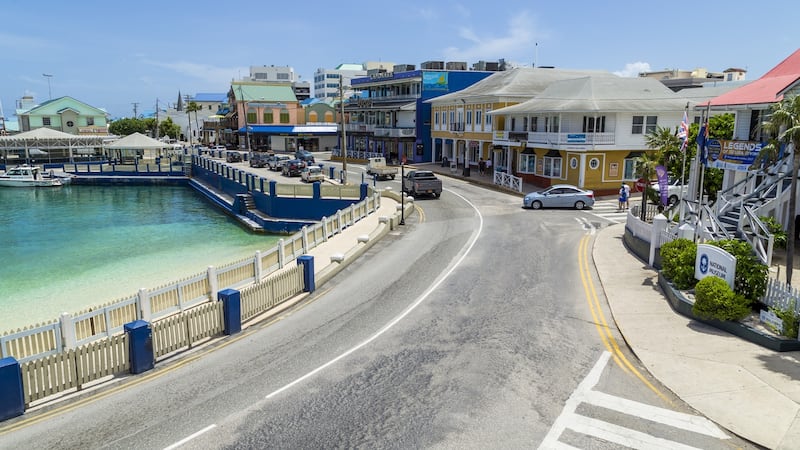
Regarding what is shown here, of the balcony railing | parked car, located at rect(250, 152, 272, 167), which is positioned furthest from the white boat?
the balcony railing

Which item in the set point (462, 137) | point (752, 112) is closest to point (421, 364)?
point (752, 112)

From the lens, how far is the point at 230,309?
49.7 feet

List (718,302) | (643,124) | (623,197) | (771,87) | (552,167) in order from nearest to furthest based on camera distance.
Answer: (718,302) < (771,87) < (623,197) < (643,124) < (552,167)

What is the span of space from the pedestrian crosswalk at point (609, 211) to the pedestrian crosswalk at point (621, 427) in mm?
22478

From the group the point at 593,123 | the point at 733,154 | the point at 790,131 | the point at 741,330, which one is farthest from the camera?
the point at 593,123

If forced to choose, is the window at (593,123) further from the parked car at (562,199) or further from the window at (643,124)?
the parked car at (562,199)

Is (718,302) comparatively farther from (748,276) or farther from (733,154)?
(733,154)

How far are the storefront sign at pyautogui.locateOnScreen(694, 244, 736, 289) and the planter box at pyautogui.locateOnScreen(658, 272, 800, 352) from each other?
91 cm

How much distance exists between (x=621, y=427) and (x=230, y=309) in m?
9.97

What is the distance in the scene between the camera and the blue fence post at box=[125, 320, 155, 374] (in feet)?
41.6

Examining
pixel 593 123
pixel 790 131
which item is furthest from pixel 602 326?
pixel 593 123

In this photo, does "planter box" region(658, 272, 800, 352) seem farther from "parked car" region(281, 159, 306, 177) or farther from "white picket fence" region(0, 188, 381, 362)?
"parked car" region(281, 159, 306, 177)

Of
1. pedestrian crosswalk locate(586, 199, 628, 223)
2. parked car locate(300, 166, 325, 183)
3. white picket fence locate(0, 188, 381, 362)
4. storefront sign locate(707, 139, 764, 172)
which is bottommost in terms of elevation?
pedestrian crosswalk locate(586, 199, 628, 223)

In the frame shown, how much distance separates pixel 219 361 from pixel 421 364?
15.8 feet
